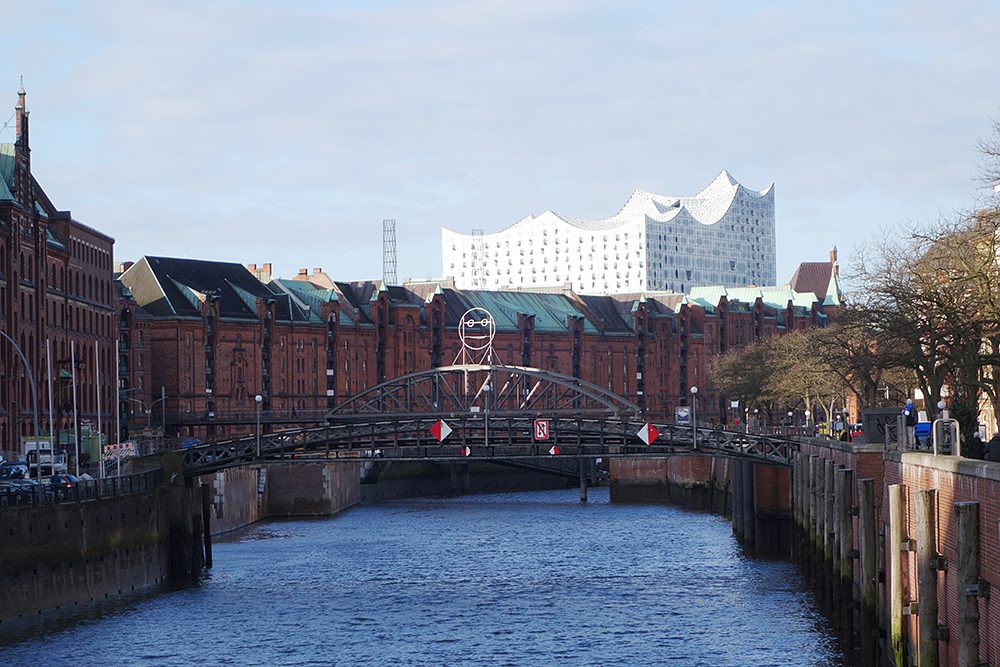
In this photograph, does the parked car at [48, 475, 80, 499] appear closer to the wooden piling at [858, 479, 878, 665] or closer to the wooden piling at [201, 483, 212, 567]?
the wooden piling at [201, 483, 212, 567]

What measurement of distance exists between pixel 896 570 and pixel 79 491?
114 ft

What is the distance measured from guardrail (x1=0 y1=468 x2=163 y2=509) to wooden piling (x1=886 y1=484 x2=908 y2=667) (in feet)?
98.4

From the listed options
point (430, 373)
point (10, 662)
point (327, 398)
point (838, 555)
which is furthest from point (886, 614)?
point (327, 398)

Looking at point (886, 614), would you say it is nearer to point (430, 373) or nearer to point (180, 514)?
point (180, 514)

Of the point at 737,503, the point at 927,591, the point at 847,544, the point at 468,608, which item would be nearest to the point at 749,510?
the point at 737,503

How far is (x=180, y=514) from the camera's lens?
86.1 metres

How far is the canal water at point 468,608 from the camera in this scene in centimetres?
6103

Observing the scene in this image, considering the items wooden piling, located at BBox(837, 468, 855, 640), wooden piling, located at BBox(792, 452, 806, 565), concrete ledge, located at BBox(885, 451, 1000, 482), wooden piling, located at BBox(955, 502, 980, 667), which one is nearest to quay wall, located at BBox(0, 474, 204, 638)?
wooden piling, located at BBox(837, 468, 855, 640)

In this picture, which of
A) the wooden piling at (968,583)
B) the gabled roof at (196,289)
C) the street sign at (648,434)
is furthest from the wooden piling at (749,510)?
the gabled roof at (196,289)

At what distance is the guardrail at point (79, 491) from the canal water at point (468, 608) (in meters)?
4.38

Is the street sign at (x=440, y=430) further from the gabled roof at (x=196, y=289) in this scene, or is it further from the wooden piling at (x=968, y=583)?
the gabled roof at (x=196, y=289)

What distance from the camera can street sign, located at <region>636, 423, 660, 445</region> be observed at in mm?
91812

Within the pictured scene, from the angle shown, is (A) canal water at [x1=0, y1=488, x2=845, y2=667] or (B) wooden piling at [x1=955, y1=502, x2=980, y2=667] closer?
(B) wooden piling at [x1=955, y1=502, x2=980, y2=667]

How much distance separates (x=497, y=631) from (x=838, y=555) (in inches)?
481
